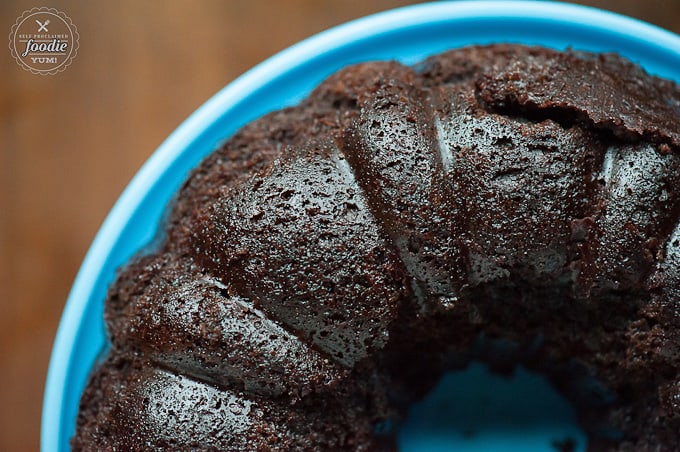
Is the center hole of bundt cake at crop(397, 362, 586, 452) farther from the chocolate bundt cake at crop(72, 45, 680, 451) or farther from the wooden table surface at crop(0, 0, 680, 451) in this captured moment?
the wooden table surface at crop(0, 0, 680, 451)

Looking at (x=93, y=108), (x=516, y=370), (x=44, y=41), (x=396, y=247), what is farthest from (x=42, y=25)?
(x=516, y=370)

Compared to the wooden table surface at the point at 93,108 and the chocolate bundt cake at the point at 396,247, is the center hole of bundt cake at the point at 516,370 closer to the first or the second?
the chocolate bundt cake at the point at 396,247

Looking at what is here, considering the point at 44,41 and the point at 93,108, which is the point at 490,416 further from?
the point at 44,41

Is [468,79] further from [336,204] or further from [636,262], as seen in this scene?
[636,262]

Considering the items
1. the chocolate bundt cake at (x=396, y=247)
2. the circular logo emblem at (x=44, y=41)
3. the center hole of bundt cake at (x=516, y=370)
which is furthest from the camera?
the circular logo emblem at (x=44, y=41)

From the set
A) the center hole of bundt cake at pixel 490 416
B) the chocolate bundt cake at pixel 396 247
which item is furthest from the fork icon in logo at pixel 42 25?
the center hole of bundt cake at pixel 490 416

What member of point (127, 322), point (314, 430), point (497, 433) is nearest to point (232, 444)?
point (314, 430)
